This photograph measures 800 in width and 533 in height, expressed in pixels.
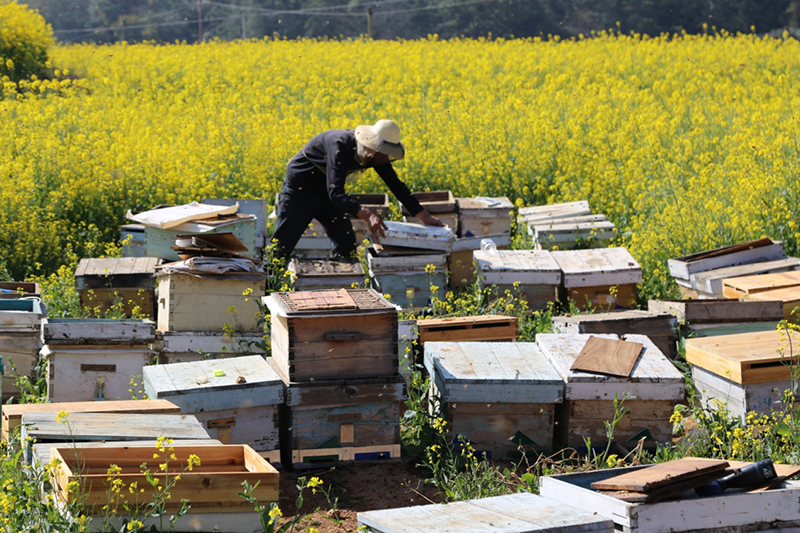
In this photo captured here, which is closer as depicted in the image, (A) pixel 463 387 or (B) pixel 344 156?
(A) pixel 463 387

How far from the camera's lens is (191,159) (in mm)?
11828

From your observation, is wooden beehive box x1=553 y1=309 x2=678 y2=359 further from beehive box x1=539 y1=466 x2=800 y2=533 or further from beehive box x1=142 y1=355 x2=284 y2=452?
beehive box x1=539 y1=466 x2=800 y2=533

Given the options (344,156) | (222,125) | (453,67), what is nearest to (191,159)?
(222,125)

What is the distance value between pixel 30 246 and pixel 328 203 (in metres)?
3.59

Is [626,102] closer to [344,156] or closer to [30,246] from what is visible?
[344,156]

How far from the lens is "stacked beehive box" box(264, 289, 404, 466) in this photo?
208 inches

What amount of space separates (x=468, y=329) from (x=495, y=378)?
117 centimetres

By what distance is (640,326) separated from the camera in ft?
22.2

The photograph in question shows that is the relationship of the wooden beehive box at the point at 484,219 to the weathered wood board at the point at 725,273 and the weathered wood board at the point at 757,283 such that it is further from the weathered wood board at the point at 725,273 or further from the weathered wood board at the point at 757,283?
the weathered wood board at the point at 757,283

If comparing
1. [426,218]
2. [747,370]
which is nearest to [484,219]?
[426,218]

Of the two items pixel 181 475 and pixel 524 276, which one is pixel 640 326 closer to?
pixel 524 276

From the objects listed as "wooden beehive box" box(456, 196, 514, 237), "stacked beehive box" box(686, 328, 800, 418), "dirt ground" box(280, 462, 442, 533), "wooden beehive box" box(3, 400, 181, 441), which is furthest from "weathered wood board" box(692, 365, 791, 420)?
"wooden beehive box" box(456, 196, 514, 237)

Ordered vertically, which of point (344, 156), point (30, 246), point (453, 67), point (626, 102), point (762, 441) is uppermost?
point (453, 67)

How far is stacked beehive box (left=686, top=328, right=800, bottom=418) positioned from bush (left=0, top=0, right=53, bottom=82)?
59.9ft
